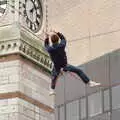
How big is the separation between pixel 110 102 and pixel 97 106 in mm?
1055

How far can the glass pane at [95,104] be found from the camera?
38656 mm

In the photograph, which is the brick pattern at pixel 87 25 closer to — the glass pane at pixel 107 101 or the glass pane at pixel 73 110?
the glass pane at pixel 73 110

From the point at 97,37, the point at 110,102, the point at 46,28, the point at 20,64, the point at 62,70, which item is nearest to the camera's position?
the point at 62,70

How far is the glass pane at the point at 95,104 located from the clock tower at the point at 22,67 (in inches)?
668

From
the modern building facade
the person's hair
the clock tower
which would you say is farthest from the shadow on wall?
the person's hair

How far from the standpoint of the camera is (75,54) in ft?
136

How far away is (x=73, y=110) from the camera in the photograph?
39.9 metres

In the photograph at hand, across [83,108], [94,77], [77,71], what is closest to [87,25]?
[94,77]

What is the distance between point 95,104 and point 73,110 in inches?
60.5

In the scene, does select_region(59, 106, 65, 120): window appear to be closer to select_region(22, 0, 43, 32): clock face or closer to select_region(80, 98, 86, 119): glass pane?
select_region(80, 98, 86, 119): glass pane

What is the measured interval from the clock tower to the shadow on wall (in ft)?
52.6

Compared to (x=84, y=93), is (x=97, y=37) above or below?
above

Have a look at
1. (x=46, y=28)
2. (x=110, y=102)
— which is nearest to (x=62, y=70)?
(x=46, y=28)

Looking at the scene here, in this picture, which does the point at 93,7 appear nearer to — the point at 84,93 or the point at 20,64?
the point at 84,93
